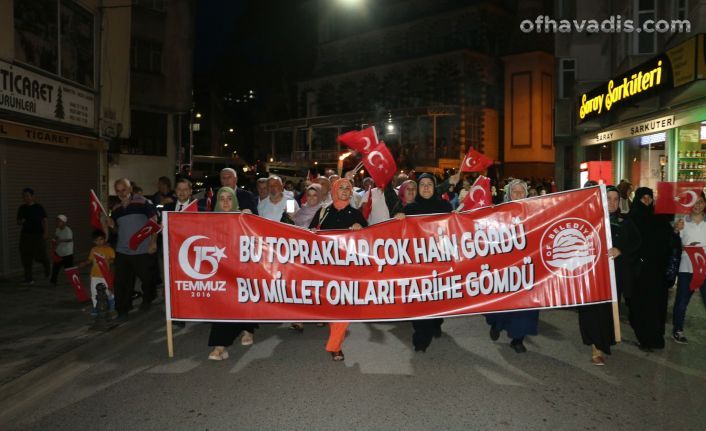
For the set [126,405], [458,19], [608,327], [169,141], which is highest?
[458,19]

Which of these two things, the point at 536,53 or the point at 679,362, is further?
the point at 536,53

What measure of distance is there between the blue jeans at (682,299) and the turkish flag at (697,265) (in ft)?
0.17

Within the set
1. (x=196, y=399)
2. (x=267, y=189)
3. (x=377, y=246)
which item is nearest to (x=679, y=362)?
(x=377, y=246)

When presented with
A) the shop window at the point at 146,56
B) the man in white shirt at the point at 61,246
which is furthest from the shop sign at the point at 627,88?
the shop window at the point at 146,56

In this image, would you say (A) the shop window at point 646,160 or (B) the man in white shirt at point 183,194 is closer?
(B) the man in white shirt at point 183,194

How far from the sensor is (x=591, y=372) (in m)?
5.60

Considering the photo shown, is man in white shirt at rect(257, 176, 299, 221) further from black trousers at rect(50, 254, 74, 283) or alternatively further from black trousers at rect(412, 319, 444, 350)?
black trousers at rect(50, 254, 74, 283)

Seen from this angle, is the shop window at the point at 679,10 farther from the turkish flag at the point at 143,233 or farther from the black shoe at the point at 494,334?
the turkish flag at the point at 143,233

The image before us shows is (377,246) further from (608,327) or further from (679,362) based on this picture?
(679,362)

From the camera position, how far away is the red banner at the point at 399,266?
5.89 metres

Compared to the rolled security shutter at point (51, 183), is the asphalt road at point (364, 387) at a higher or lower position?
lower

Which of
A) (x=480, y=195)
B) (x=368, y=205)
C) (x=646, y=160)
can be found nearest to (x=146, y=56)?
(x=368, y=205)

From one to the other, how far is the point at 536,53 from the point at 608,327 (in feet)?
103

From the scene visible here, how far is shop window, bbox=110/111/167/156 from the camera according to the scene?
23.8 meters
